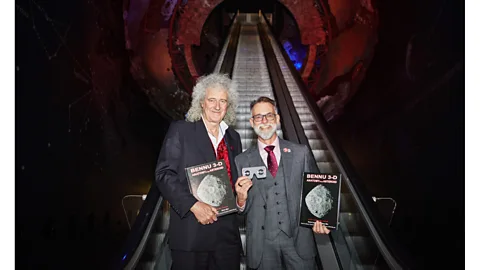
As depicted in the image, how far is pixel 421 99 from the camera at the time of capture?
443cm

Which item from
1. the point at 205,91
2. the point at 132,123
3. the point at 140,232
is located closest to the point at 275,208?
the point at 205,91

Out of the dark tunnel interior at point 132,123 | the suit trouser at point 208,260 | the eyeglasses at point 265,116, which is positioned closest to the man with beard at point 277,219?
the suit trouser at point 208,260

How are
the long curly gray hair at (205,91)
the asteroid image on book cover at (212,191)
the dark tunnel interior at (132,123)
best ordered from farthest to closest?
the dark tunnel interior at (132,123) → the long curly gray hair at (205,91) → the asteroid image on book cover at (212,191)

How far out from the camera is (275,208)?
219cm

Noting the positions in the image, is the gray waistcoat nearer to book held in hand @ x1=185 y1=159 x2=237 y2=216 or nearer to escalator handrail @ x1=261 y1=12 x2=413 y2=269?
book held in hand @ x1=185 y1=159 x2=237 y2=216

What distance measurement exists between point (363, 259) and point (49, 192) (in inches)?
100.0

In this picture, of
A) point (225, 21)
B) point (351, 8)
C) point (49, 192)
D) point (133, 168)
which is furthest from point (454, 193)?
point (225, 21)

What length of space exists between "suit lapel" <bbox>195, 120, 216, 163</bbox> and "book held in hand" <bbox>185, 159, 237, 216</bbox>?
112 mm

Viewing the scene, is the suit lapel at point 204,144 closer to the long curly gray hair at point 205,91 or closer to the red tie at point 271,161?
the long curly gray hair at point 205,91

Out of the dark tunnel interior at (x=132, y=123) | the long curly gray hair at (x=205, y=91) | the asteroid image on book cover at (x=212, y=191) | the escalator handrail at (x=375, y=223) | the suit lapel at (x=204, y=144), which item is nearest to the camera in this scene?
the asteroid image on book cover at (x=212, y=191)

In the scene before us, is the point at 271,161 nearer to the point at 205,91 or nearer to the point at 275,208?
the point at 275,208

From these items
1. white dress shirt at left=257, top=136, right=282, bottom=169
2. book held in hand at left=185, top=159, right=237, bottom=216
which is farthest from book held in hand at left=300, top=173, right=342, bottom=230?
book held in hand at left=185, top=159, right=237, bottom=216

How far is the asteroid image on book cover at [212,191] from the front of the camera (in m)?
2.11

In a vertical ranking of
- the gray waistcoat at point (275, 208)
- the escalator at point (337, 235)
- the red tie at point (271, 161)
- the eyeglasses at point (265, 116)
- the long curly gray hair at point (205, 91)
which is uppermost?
the long curly gray hair at point (205, 91)
